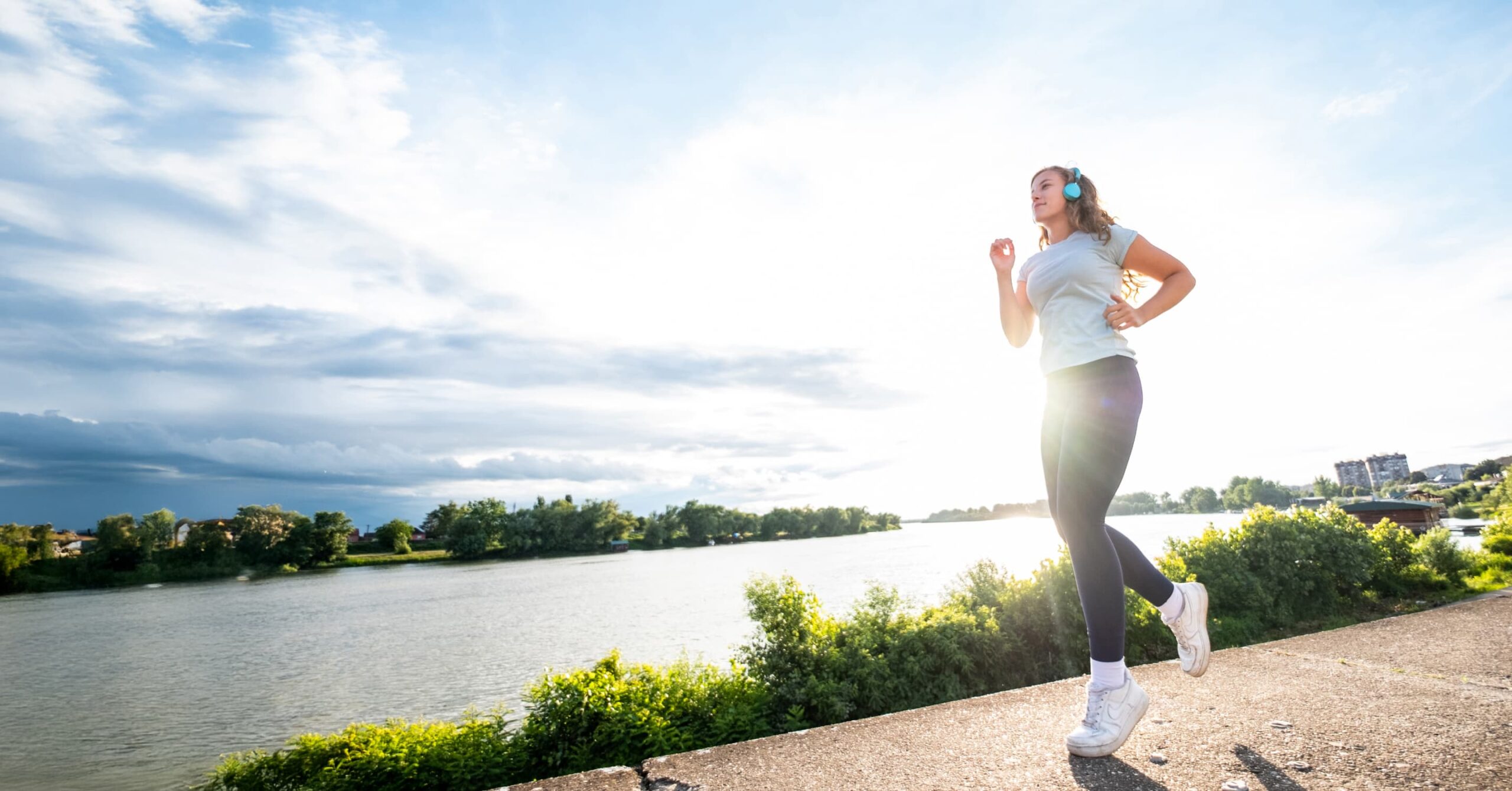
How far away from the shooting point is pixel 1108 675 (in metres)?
2.04

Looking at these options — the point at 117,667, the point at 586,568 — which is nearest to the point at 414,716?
the point at 117,667

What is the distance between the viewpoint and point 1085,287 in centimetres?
225

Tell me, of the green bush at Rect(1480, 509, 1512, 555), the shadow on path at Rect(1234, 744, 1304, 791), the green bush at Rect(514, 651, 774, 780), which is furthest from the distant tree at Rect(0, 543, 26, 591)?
the green bush at Rect(1480, 509, 1512, 555)

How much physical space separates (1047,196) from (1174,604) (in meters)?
1.59

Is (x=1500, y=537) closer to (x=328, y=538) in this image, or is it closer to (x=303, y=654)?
(x=303, y=654)

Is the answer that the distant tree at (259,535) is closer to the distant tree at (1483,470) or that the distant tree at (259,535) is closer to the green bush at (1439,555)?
the green bush at (1439,555)

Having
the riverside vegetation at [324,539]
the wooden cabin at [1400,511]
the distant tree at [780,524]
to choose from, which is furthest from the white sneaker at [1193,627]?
the distant tree at [780,524]

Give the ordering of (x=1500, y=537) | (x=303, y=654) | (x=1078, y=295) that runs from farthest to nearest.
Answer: (x=303, y=654) → (x=1500, y=537) → (x=1078, y=295)

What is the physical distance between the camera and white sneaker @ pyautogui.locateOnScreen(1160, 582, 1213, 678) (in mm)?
2322

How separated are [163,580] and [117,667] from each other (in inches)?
2200

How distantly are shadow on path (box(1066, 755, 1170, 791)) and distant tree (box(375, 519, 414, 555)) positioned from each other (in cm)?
9481

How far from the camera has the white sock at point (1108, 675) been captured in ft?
6.62

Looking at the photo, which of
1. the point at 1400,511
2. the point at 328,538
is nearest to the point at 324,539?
the point at 328,538

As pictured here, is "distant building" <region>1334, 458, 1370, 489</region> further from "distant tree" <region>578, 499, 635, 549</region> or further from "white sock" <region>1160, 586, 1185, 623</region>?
"white sock" <region>1160, 586, 1185, 623</region>
